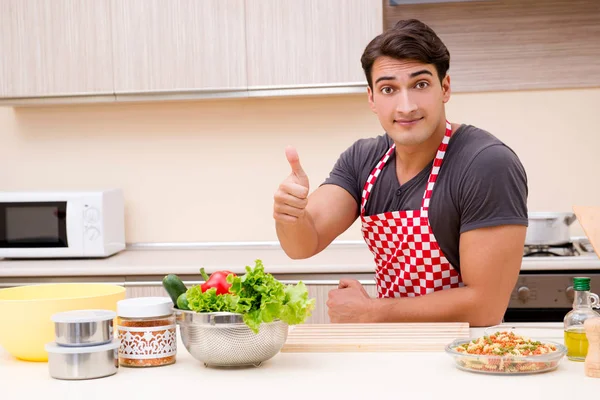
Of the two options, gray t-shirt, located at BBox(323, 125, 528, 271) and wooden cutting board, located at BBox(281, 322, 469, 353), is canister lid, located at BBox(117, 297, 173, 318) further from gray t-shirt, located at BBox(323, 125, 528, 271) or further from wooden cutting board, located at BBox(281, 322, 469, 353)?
gray t-shirt, located at BBox(323, 125, 528, 271)

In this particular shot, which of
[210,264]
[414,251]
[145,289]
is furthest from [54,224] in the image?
[414,251]

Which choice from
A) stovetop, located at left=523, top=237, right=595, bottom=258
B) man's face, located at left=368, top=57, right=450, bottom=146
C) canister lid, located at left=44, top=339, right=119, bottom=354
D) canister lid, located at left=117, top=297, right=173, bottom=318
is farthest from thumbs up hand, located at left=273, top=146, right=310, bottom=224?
stovetop, located at left=523, top=237, right=595, bottom=258

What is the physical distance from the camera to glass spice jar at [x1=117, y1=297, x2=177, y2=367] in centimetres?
153

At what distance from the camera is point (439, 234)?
83.9 inches

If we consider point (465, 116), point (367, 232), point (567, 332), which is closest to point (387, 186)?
point (367, 232)

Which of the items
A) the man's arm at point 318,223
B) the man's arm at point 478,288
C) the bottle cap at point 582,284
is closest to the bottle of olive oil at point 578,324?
the bottle cap at point 582,284

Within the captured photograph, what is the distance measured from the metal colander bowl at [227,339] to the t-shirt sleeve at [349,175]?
926 millimetres

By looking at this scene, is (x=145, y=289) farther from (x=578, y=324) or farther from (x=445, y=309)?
(x=578, y=324)

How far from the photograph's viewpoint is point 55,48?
11.5ft

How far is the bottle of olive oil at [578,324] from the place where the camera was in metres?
1.52

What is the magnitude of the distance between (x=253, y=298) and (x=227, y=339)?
92mm

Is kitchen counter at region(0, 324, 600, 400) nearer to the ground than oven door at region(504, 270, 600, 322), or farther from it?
farther from it

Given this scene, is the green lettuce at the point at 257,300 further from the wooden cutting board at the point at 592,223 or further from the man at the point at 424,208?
the wooden cutting board at the point at 592,223

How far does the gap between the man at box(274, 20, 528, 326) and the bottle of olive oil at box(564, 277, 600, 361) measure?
0.45 meters
